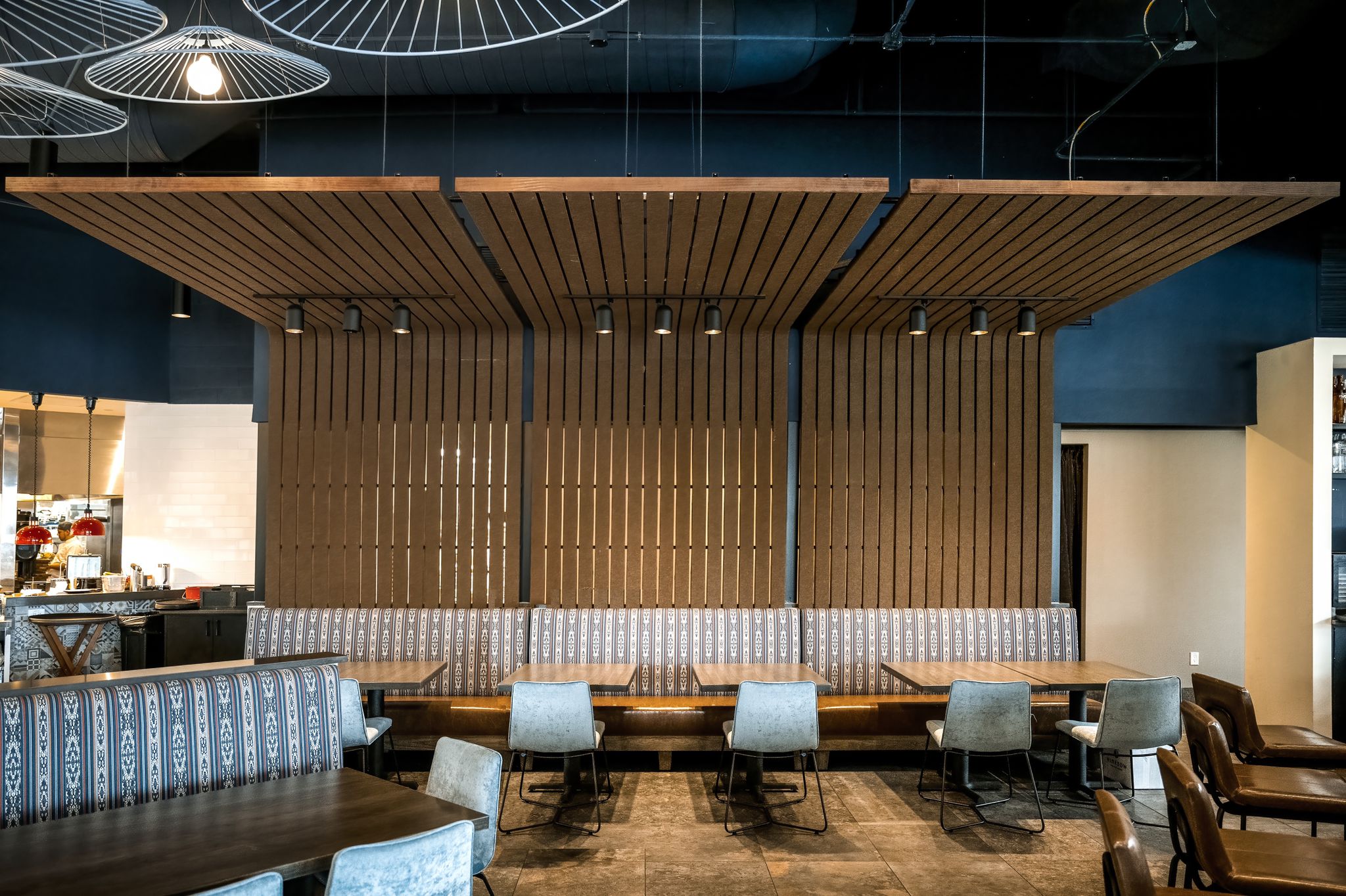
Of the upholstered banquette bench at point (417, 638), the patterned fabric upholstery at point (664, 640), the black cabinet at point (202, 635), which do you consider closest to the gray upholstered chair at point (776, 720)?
the patterned fabric upholstery at point (664, 640)

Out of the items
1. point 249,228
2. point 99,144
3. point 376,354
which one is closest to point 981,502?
point 376,354

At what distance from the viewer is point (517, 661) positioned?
677 cm

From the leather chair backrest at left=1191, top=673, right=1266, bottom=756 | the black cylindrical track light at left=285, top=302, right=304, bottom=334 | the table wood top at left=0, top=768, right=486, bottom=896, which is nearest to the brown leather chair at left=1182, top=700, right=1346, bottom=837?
the leather chair backrest at left=1191, top=673, right=1266, bottom=756

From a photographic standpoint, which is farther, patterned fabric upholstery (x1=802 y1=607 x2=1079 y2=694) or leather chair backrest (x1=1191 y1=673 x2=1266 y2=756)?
patterned fabric upholstery (x1=802 y1=607 x2=1079 y2=694)

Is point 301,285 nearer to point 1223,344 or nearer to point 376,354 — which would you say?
point 376,354

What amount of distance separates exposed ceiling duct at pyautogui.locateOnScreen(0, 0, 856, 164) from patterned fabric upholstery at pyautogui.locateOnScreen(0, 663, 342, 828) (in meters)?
3.44

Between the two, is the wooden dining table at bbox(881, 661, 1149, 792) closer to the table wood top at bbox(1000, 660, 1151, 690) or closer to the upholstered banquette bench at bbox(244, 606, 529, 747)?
the table wood top at bbox(1000, 660, 1151, 690)

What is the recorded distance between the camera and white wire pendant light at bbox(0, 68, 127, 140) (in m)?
3.04

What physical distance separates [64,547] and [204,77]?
9617 mm

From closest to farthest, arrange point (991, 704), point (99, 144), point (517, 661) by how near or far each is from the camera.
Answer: point (991, 704) < point (99, 144) < point (517, 661)

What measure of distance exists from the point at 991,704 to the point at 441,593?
4109 mm

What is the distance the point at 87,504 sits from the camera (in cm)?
1038

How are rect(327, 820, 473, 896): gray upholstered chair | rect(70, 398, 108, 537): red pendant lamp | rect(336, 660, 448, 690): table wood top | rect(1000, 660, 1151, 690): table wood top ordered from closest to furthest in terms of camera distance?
rect(327, 820, 473, 896): gray upholstered chair → rect(336, 660, 448, 690): table wood top → rect(1000, 660, 1151, 690): table wood top → rect(70, 398, 108, 537): red pendant lamp

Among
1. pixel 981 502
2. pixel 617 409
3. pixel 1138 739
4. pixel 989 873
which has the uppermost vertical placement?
pixel 617 409
